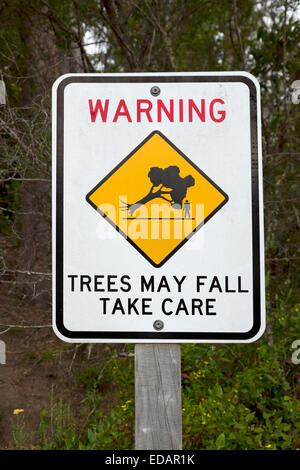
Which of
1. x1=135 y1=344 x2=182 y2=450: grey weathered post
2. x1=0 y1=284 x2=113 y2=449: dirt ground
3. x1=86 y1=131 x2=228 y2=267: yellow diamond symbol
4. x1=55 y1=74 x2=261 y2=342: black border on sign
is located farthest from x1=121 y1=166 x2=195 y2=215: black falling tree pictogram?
x1=0 y1=284 x2=113 y2=449: dirt ground

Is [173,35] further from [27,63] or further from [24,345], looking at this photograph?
[24,345]

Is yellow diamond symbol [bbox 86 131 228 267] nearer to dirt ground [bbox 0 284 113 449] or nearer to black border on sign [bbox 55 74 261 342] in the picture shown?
black border on sign [bbox 55 74 261 342]

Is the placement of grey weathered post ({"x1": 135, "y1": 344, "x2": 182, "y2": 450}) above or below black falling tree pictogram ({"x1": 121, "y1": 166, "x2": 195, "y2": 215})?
below

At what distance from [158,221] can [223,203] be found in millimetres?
205

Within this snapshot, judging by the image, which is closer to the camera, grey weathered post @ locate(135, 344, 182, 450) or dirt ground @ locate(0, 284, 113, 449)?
grey weathered post @ locate(135, 344, 182, 450)

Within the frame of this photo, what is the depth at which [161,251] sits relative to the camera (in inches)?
55.0

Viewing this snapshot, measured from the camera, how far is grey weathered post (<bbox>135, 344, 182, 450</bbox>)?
1.43 metres

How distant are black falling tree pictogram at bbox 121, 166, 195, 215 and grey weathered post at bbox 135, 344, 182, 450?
0.43m

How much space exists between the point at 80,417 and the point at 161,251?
9.33 ft

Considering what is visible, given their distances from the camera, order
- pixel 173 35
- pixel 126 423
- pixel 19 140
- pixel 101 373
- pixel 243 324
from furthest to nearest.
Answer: pixel 173 35, pixel 101 373, pixel 19 140, pixel 126 423, pixel 243 324

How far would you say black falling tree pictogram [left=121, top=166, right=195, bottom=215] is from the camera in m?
1.39

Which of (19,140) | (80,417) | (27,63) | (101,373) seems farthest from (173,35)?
(80,417)

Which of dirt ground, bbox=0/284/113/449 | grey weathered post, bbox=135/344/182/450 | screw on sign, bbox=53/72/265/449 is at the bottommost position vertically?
dirt ground, bbox=0/284/113/449

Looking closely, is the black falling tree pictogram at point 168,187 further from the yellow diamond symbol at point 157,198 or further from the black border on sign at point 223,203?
the black border on sign at point 223,203
